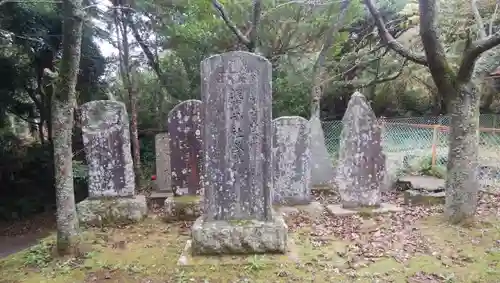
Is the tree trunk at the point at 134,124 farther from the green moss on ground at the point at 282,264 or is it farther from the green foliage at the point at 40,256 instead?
the green foliage at the point at 40,256

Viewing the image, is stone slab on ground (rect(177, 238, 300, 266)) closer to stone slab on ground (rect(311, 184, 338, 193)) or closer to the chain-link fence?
stone slab on ground (rect(311, 184, 338, 193))

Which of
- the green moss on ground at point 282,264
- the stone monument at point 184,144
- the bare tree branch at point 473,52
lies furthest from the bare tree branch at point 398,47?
the stone monument at point 184,144

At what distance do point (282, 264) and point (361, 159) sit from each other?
9.18 ft

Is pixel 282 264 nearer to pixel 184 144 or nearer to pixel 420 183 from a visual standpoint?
pixel 184 144

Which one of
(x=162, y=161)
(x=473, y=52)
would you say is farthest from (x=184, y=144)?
(x=473, y=52)

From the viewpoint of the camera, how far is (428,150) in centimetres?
952

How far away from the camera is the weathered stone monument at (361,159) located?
6.39m

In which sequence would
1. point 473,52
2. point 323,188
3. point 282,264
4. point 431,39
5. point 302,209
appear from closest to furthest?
point 282,264 < point 473,52 < point 431,39 < point 302,209 < point 323,188

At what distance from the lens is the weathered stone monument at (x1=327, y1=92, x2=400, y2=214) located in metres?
6.39

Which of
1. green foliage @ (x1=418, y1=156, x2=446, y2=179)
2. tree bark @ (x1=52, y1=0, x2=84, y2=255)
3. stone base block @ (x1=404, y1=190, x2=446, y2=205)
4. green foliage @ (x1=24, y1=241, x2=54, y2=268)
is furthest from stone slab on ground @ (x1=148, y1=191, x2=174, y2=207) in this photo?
green foliage @ (x1=418, y1=156, x2=446, y2=179)

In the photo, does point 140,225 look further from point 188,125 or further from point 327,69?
point 327,69

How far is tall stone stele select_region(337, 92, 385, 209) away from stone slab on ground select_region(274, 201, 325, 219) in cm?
49

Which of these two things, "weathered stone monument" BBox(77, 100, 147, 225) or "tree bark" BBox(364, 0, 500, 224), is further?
"weathered stone monument" BBox(77, 100, 147, 225)

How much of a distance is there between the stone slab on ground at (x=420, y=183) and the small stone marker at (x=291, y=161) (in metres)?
2.36
